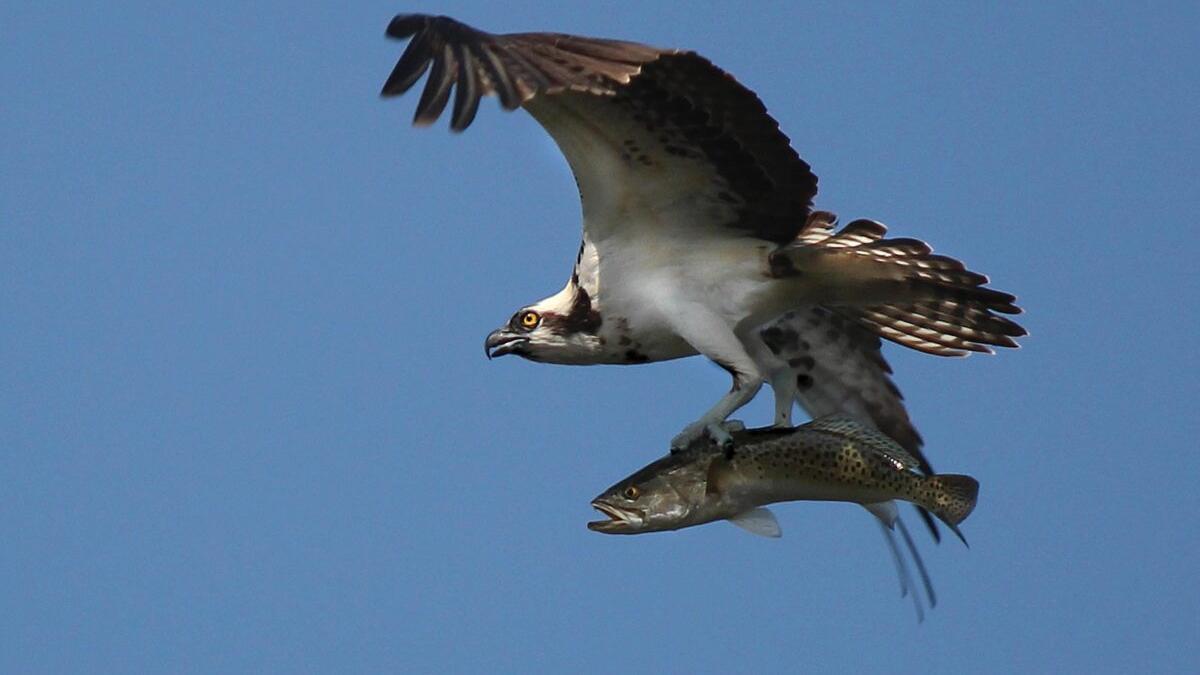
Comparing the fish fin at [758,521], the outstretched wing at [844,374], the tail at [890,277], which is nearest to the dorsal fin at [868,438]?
the fish fin at [758,521]

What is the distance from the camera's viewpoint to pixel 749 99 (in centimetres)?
1132

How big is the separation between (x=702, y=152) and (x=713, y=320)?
85 cm

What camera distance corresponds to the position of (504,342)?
486 inches

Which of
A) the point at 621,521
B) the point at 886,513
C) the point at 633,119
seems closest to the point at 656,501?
the point at 621,521

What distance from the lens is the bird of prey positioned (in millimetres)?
11320

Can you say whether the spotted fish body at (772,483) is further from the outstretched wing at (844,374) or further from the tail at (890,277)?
the outstretched wing at (844,374)

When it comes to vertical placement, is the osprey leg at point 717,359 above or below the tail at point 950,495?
above

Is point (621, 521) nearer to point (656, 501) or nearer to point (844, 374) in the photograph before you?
point (656, 501)

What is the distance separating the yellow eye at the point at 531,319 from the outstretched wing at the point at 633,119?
502 millimetres

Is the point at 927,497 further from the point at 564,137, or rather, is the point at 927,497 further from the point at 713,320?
the point at 564,137

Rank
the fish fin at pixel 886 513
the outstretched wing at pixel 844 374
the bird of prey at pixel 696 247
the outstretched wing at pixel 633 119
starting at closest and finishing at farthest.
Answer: the outstretched wing at pixel 633 119 < the bird of prey at pixel 696 247 < the fish fin at pixel 886 513 < the outstretched wing at pixel 844 374

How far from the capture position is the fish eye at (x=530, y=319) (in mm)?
12281

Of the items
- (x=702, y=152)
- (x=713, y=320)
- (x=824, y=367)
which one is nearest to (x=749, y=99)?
(x=702, y=152)

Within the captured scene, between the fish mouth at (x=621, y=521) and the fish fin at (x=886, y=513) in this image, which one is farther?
the fish fin at (x=886, y=513)
